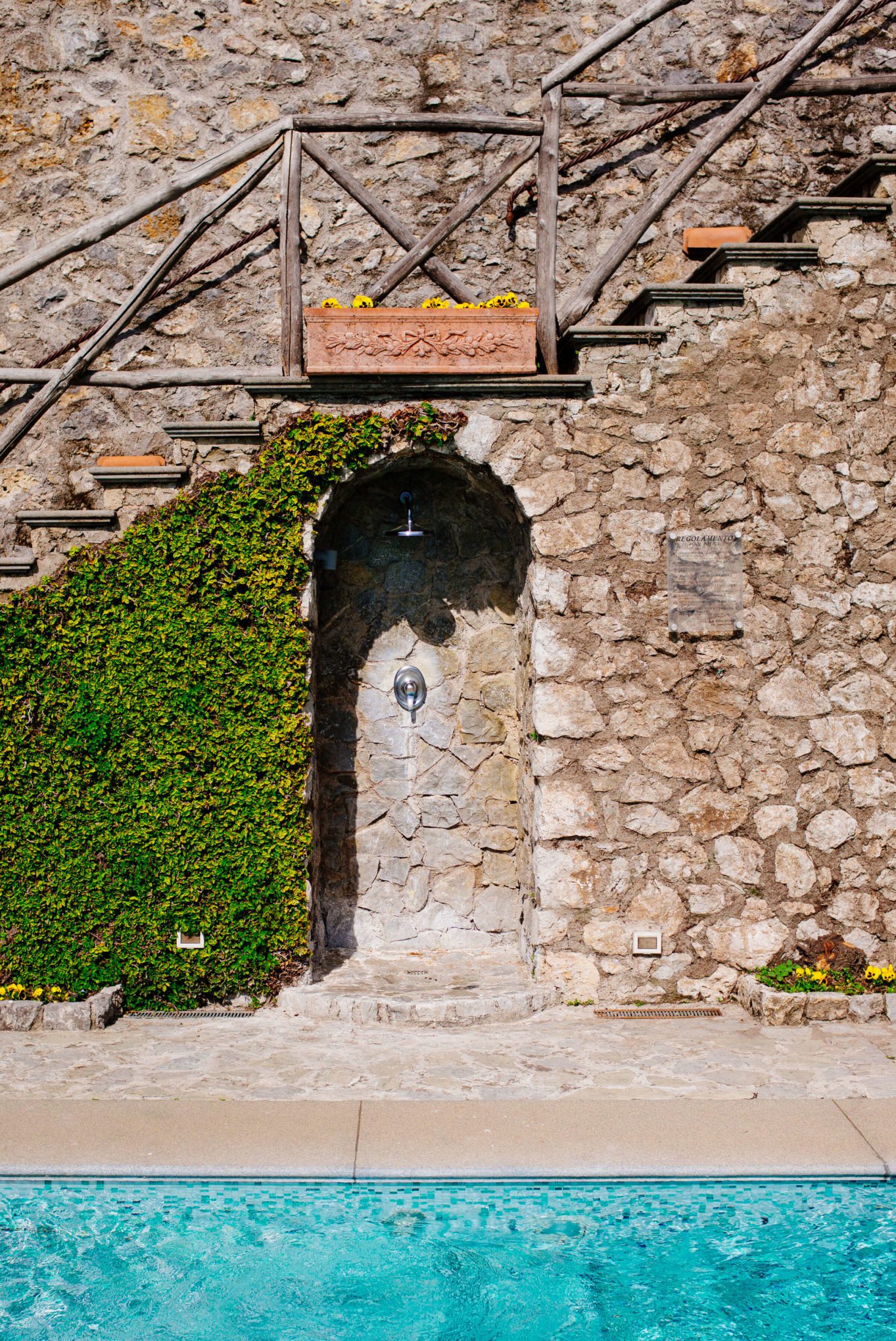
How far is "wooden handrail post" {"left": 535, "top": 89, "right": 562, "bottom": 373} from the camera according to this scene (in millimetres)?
6543

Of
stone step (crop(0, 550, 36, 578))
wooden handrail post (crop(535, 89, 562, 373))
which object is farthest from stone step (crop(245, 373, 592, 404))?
stone step (crop(0, 550, 36, 578))

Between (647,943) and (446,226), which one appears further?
(446,226)

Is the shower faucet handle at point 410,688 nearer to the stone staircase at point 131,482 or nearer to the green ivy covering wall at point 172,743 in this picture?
the green ivy covering wall at point 172,743

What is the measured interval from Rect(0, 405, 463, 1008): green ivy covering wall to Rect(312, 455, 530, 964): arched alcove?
891 mm

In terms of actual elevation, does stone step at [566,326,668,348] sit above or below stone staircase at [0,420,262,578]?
above

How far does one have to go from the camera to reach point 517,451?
657 centimetres

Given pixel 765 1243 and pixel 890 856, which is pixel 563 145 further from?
pixel 765 1243

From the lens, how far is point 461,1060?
5656 millimetres

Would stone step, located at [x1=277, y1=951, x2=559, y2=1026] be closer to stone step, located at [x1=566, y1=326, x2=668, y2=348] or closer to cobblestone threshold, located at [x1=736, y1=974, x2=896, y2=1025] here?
cobblestone threshold, located at [x1=736, y1=974, x2=896, y2=1025]

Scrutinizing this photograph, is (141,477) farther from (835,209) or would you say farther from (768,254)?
(835,209)

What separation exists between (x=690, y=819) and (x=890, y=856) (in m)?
1.16

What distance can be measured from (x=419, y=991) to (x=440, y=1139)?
1.97 metres

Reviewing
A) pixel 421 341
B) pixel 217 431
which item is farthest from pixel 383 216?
pixel 217 431

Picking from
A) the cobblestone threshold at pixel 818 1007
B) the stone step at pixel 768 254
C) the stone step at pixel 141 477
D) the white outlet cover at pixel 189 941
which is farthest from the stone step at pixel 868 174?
the white outlet cover at pixel 189 941
